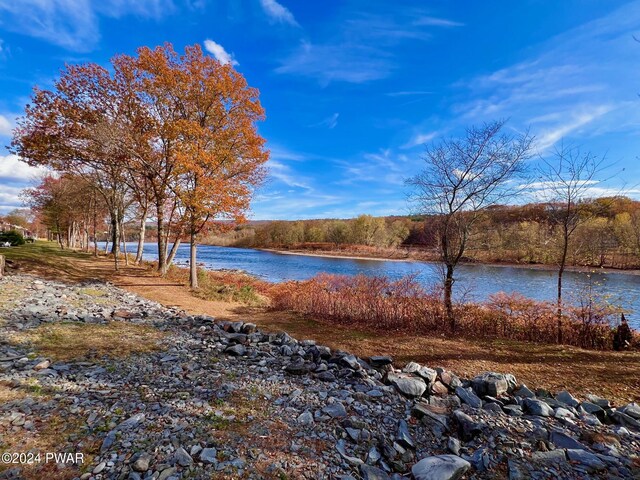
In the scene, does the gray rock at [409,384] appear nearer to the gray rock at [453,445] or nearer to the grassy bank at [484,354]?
the gray rock at [453,445]

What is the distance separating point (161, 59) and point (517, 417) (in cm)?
1578

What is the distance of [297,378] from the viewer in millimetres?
4887

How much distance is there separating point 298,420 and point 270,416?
0.35 m

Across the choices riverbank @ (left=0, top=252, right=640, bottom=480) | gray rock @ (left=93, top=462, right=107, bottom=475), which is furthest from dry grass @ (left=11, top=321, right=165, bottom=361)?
gray rock @ (left=93, top=462, right=107, bottom=475)

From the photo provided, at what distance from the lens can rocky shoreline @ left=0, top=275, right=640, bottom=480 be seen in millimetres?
2838

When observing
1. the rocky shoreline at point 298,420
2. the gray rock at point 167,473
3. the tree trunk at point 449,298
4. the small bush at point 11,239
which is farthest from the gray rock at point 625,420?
the small bush at point 11,239

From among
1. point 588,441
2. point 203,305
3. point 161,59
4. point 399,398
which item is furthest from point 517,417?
point 161,59

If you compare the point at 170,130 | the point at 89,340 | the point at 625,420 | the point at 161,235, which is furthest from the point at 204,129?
the point at 625,420

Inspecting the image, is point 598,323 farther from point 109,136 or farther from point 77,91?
point 77,91

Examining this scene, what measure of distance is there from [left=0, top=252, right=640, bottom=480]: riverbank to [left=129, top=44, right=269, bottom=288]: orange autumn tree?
7.48 meters

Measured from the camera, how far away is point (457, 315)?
8805 mm

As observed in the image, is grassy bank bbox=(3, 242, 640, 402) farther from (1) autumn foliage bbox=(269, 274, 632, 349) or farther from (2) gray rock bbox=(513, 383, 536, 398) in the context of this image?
(2) gray rock bbox=(513, 383, 536, 398)

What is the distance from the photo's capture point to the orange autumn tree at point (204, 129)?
12.2 meters

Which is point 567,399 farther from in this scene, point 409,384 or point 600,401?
point 409,384
